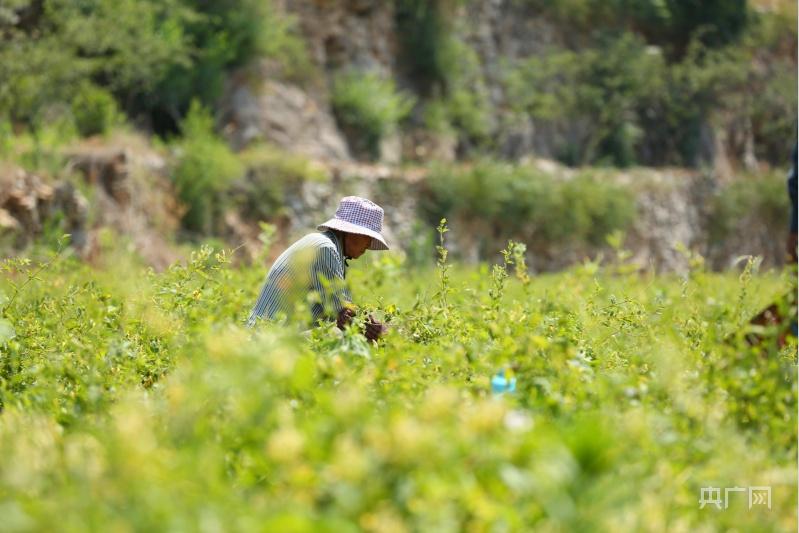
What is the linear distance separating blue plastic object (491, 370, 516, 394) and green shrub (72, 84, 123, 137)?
11921mm

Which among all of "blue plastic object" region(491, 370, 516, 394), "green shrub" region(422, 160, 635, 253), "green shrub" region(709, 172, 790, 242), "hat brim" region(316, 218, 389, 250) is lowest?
"green shrub" region(709, 172, 790, 242)

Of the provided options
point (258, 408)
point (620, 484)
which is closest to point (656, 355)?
point (620, 484)

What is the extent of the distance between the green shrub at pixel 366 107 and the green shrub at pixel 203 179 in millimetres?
4585

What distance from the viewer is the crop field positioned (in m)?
1.91

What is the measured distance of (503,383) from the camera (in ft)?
9.71

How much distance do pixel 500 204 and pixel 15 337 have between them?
1349 cm

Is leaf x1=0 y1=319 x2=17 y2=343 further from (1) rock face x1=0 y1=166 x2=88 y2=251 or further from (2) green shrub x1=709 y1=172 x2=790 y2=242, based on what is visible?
(2) green shrub x1=709 y1=172 x2=790 y2=242

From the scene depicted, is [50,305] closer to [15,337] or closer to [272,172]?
[15,337]

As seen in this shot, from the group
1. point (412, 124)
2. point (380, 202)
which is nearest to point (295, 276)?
point (380, 202)

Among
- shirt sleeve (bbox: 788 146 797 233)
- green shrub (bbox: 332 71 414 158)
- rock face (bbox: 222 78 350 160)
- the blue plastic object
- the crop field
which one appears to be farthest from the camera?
green shrub (bbox: 332 71 414 158)

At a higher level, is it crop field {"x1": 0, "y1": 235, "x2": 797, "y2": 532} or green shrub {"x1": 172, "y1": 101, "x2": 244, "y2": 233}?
crop field {"x1": 0, "y1": 235, "x2": 797, "y2": 532}

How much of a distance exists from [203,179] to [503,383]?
10893mm

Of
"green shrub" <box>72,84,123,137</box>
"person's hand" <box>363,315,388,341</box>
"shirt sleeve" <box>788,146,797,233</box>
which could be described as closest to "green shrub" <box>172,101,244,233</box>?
"green shrub" <box>72,84,123,137</box>

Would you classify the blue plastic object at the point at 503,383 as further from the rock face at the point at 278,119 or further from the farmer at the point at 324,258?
the rock face at the point at 278,119
